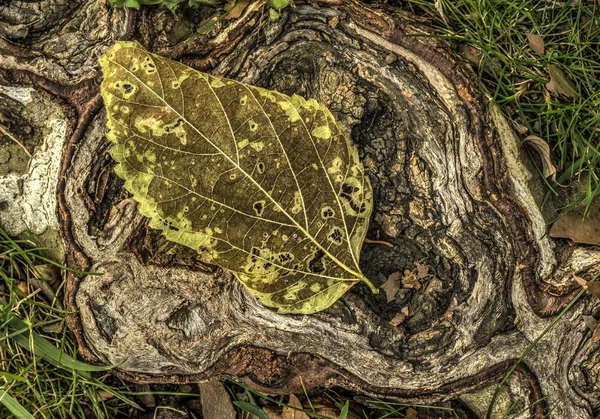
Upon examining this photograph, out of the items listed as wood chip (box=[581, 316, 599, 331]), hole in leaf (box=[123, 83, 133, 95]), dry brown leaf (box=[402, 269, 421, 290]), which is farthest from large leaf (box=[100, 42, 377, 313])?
wood chip (box=[581, 316, 599, 331])

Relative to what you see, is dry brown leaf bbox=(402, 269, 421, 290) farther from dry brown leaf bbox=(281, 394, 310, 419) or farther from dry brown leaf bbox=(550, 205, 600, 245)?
dry brown leaf bbox=(281, 394, 310, 419)

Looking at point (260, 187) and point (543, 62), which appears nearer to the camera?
point (260, 187)

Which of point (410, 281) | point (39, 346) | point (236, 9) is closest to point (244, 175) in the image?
point (236, 9)

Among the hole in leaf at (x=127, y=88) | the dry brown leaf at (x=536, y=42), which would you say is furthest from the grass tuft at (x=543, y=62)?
the hole in leaf at (x=127, y=88)

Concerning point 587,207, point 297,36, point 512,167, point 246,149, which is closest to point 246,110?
point 246,149

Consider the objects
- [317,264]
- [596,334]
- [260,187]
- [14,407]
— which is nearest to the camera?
[260,187]

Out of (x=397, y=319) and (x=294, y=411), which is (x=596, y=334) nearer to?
(x=397, y=319)

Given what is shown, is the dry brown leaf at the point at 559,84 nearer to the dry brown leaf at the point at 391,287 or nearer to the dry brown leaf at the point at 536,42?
the dry brown leaf at the point at 536,42
